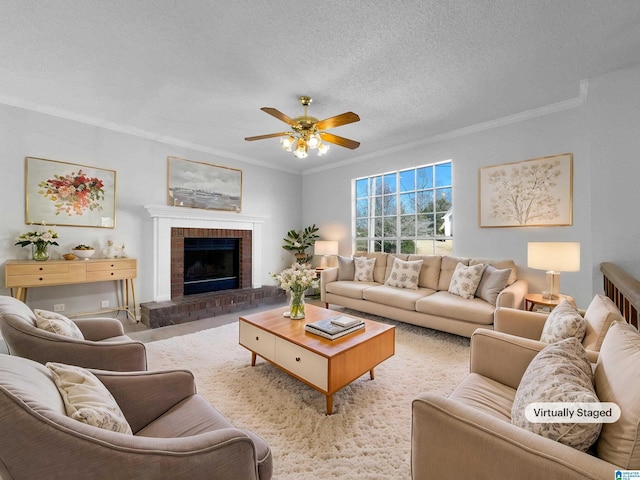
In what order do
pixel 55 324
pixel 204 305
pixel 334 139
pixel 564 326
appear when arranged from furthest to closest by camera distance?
pixel 204 305, pixel 334 139, pixel 55 324, pixel 564 326

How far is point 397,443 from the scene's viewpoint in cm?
166

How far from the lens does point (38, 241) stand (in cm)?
323

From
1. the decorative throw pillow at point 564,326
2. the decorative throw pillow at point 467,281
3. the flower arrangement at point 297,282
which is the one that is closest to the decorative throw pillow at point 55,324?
the flower arrangement at point 297,282

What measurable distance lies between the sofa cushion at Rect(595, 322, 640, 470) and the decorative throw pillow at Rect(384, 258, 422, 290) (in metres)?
2.80

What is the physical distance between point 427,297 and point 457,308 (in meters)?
0.45

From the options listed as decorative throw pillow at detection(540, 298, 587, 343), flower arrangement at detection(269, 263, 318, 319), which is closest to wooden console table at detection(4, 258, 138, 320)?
flower arrangement at detection(269, 263, 318, 319)

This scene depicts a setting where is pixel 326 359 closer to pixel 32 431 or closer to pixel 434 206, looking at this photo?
pixel 32 431

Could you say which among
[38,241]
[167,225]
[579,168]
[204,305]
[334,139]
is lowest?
[204,305]

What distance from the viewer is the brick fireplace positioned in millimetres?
3891

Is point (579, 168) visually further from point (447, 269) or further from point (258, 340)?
point (258, 340)

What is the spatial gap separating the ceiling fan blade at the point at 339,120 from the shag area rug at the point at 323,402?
7.45 feet

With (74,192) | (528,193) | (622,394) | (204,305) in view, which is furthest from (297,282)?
(74,192)

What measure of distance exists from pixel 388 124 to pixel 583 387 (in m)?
3.51

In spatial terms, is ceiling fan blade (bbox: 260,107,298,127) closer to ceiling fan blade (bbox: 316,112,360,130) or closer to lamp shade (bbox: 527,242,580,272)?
ceiling fan blade (bbox: 316,112,360,130)
